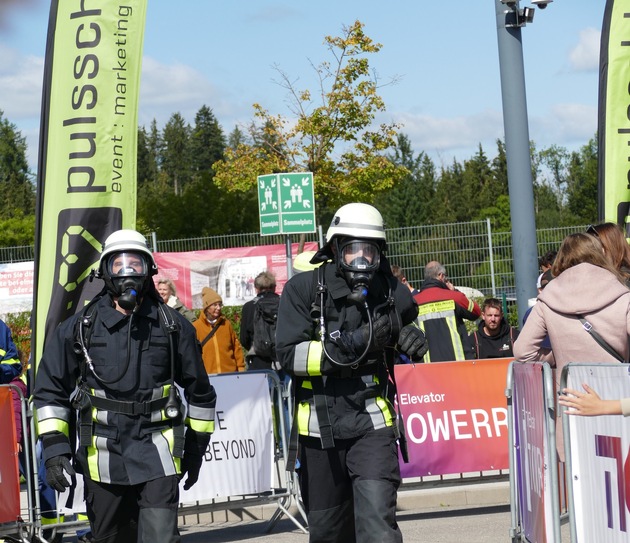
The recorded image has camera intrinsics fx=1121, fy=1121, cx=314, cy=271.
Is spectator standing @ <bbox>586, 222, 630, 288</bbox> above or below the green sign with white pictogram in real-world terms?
below

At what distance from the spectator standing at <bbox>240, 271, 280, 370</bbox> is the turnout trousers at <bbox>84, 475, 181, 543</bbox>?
488 cm

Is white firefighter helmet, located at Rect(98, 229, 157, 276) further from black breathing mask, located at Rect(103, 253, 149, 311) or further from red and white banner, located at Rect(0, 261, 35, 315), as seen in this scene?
red and white banner, located at Rect(0, 261, 35, 315)

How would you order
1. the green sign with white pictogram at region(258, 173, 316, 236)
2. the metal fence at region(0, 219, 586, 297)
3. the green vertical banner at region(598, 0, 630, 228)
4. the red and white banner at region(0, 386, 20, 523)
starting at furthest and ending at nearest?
the metal fence at region(0, 219, 586, 297) < the green sign with white pictogram at region(258, 173, 316, 236) < the green vertical banner at region(598, 0, 630, 228) < the red and white banner at region(0, 386, 20, 523)

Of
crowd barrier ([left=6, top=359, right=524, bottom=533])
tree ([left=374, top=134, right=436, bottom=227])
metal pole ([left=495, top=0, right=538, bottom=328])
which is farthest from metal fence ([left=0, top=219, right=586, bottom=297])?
tree ([left=374, top=134, right=436, bottom=227])

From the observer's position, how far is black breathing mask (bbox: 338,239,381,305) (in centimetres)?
533

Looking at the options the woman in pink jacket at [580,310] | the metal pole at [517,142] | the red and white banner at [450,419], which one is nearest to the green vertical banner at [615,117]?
the metal pole at [517,142]

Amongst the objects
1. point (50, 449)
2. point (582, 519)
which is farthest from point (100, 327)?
point (582, 519)

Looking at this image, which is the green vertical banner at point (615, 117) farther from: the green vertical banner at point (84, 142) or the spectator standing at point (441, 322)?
the green vertical banner at point (84, 142)

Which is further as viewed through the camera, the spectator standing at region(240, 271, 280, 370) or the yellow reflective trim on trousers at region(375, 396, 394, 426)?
the spectator standing at region(240, 271, 280, 370)

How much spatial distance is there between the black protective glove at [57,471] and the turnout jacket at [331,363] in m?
1.13

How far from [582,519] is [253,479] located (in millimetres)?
4398

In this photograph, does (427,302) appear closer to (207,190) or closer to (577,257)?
(577,257)

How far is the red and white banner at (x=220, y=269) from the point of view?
63.0ft

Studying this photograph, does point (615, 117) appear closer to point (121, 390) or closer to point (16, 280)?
point (121, 390)
